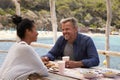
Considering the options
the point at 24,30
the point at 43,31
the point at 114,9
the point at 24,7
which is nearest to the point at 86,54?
the point at 24,30

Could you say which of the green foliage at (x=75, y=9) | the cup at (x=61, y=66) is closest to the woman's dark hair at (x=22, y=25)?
the cup at (x=61, y=66)

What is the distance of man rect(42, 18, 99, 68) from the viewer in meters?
2.63

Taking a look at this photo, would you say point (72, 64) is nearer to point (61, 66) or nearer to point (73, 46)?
A: point (61, 66)

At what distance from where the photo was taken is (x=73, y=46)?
2727mm

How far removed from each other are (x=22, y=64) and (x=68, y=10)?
15.2 m

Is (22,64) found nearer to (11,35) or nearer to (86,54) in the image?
(86,54)

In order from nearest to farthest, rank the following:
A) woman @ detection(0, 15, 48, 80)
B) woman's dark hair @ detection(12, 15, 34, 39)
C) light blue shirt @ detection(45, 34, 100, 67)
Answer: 1. woman @ detection(0, 15, 48, 80)
2. woman's dark hair @ detection(12, 15, 34, 39)
3. light blue shirt @ detection(45, 34, 100, 67)

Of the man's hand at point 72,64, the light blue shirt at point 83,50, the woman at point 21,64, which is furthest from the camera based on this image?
the light blue shirt at point 83,50

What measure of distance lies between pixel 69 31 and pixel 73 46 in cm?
16

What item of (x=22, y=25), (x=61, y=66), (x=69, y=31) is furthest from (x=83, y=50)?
(x=22, y=25)

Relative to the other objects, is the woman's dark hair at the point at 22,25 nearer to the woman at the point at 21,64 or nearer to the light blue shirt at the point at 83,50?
the woman at the point at 21,64

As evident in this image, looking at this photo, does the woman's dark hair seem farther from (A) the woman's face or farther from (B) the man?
(B) the man

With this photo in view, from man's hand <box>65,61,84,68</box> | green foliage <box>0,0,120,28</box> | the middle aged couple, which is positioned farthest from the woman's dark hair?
green foliage <box>0,0,120,28</box>

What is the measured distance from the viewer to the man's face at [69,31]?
2.75m
